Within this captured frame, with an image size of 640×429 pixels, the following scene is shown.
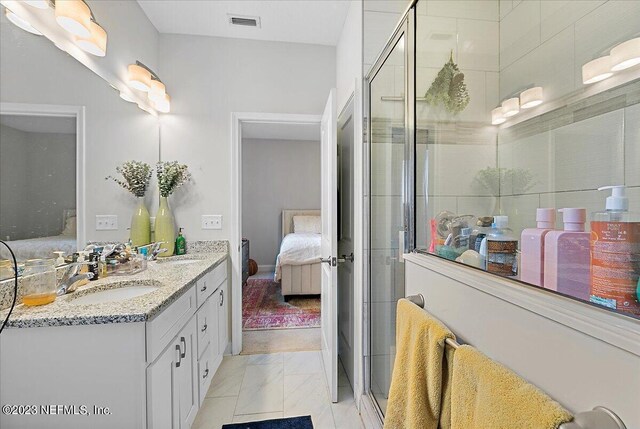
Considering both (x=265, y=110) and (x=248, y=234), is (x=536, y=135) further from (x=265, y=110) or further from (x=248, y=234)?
(x=248, y=234)

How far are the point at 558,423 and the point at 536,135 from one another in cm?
135

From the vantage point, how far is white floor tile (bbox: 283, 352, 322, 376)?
7.33ft

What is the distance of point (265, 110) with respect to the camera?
8.38 ft

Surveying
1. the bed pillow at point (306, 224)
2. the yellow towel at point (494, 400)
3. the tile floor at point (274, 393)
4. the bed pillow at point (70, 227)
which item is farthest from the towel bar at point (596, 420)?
the bed pillow at point (306, 224)

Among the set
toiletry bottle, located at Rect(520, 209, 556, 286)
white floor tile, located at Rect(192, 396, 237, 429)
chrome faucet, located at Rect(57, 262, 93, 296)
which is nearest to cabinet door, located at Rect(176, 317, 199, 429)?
white floor tile, located at Rect(192, 396, 237, 429)

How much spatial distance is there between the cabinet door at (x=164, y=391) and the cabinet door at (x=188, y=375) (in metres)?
0.05

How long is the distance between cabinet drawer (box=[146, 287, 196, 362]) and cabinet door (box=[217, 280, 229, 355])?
0.64m

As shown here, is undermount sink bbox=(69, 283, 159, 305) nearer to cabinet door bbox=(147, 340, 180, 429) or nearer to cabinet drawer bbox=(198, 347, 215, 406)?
cabinet door bbox=(147, 340, 180, 429)

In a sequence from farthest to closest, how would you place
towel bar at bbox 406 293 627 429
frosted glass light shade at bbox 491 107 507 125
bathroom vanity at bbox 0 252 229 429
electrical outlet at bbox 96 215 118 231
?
electrical outlet at bbox 96 215 118 231
frosted glass light shade at bbox 491 107 507 125
bathroom vanity at bbox 0 252 229 429
towel bar at bbox 406 293 627 429

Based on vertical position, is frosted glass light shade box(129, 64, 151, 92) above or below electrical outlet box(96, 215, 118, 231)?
above

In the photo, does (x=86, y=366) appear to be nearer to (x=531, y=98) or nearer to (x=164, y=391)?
(x=164, y=391)

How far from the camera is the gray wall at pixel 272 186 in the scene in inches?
222

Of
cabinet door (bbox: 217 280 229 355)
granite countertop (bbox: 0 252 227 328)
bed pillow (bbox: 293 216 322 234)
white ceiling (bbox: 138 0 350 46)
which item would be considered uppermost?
white ceiling (bbox: 138 0 350 46)

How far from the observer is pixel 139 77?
2.10m
